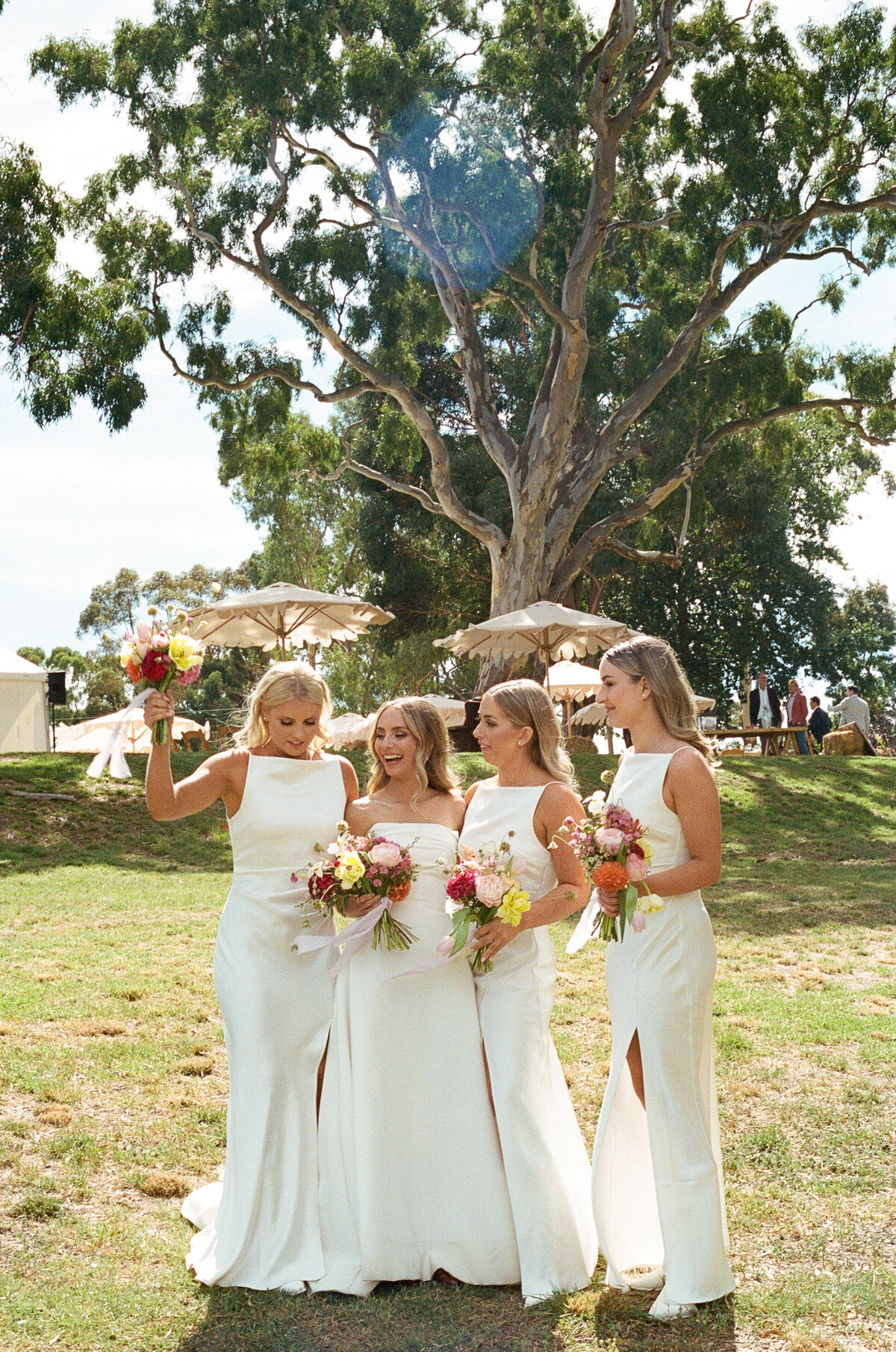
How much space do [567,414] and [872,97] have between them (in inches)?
302

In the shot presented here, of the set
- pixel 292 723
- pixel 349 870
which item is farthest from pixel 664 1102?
pixel 292 723

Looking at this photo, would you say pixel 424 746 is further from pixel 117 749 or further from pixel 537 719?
pixel 117 749

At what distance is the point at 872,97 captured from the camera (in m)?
21.0

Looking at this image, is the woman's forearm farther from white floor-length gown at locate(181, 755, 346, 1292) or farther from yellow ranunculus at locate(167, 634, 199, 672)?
yellow ranunculus at locate(167, 634, 199, 672)

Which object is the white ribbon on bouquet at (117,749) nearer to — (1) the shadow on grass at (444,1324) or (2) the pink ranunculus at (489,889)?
(2) the pink ranunculus at (489,889)

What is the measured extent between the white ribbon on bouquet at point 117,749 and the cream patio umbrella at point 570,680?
1752 cm

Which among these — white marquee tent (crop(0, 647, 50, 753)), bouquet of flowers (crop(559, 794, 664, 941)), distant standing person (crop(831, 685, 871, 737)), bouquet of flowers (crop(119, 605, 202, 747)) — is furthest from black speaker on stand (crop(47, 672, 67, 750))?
bouquet of flowers (crop(559, 794, 664, 941))

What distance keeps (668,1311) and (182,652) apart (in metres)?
2.82

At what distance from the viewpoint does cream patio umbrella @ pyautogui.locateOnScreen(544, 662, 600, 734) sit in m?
22.9

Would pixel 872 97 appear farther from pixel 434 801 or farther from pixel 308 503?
pixel 308 503

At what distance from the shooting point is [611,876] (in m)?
3.63

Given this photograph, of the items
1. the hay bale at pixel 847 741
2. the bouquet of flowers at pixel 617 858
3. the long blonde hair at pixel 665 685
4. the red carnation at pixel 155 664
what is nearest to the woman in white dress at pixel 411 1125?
the bouquet of flowers at pixel 617 858

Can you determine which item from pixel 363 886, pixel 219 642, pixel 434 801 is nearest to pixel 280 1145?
pixel 363 886

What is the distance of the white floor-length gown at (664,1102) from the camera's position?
12.6 ft
